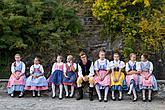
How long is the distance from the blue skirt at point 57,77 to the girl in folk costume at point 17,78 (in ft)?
2.57

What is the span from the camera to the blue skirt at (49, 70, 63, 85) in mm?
11164

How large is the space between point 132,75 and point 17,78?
10.0 feet

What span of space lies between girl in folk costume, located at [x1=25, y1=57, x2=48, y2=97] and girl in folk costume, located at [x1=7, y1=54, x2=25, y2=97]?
0.53 ft

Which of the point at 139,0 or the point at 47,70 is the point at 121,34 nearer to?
the point at 139,0

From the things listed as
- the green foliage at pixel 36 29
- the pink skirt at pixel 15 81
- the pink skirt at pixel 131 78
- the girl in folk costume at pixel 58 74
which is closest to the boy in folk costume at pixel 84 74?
the girl in folk costume at pixel 58 74

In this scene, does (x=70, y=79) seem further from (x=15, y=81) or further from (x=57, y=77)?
(x=15, y=81)

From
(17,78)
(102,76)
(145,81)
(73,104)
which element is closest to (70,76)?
(102,76)

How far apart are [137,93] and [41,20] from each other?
4034 millimetres

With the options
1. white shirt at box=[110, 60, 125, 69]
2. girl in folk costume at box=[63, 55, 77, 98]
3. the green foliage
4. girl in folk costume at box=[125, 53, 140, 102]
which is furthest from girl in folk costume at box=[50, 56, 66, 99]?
girl in folk costume at box=[125, 53, 140, 102]

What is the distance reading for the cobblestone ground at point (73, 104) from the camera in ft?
32.4

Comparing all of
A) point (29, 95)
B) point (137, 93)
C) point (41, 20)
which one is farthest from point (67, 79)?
point (41, 20)

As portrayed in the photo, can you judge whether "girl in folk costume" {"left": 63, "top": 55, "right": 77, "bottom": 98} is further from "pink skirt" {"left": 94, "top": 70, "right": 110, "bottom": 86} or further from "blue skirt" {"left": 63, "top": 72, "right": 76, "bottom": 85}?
"pink skirt" {"left": 94, "top": 70, "right": 110, "bottom": 86}

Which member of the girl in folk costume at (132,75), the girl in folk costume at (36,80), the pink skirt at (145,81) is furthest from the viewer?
the girl in folk costume at (36,80)

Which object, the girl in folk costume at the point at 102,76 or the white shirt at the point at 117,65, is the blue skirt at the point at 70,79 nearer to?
the girl in folk costume at the point at 102,76
